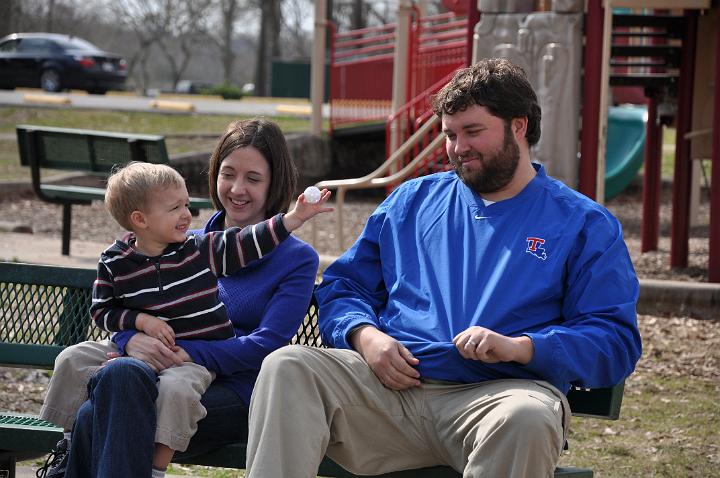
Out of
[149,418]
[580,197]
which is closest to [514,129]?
[580,197]

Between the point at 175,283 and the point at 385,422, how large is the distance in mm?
754

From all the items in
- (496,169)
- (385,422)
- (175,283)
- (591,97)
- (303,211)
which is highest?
(591,97)

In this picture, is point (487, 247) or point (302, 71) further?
point (302, 71)

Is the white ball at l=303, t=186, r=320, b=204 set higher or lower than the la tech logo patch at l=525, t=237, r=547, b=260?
higher

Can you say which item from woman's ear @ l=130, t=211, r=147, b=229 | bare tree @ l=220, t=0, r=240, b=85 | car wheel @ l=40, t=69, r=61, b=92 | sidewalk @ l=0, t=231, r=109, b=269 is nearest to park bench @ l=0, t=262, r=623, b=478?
woman's ear @ l=130, t=211, r=147, b=229

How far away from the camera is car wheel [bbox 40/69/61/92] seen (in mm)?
28484

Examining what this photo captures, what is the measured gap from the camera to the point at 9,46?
29328 mm

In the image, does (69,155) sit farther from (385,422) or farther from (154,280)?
(385,422)

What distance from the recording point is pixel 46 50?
28.5 meters

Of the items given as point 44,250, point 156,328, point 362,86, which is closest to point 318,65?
point 362,86

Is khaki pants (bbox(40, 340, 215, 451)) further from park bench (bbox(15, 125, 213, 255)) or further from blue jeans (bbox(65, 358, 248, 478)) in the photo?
park bench (bbox(15, 125, 213, 255))

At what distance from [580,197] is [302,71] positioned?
3409 centimetres

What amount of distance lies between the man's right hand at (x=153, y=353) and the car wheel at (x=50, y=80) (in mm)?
26016

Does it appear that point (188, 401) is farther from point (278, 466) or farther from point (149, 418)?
point (278, 466)
